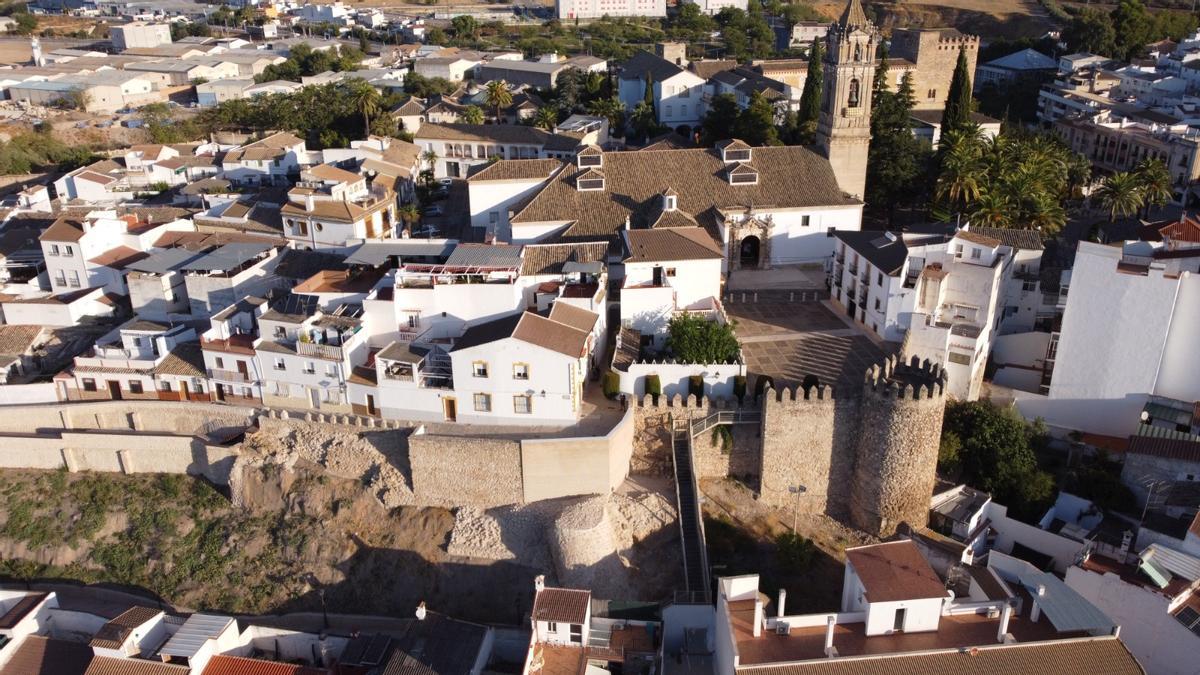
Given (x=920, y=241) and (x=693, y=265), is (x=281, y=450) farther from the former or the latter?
(x=920, y=241)

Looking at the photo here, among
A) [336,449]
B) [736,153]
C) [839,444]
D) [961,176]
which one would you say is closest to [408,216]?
[736,153]

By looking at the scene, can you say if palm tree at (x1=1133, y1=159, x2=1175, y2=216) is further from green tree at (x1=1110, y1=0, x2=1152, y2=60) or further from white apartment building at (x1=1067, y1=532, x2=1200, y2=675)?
green tree at (x1=1110, y1=0, x2=1152, y2=60)

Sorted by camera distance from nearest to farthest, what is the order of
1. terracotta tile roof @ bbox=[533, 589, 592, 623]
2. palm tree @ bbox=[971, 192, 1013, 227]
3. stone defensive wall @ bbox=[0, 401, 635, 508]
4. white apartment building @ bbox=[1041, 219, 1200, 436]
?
terracotta tile roof @ bbox=[533, 589, 592, 623], stone defensive wall @ bbox=[0, 401, 635, 508], white apartment building @ bbox=[1041, 219, 1200, 436], palm tree @ bbox=[971, 192, 1013, 227]

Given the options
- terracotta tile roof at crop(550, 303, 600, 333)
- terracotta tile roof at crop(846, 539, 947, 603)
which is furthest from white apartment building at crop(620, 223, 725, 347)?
terracotta tile roof at crop(846, 539, 947, 603)

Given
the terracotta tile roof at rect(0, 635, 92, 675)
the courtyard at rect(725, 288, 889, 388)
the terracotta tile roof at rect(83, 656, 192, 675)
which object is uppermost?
the courtyard at rect(725, 288, 889, 388)

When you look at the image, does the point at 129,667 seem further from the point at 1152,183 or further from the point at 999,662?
the point at 1152,183

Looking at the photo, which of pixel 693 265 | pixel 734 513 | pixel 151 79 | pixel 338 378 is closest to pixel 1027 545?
pixel 734 513

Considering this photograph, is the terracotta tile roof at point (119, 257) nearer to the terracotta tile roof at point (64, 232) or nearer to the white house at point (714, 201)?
the terracotta tile roof at point (64, 232)
